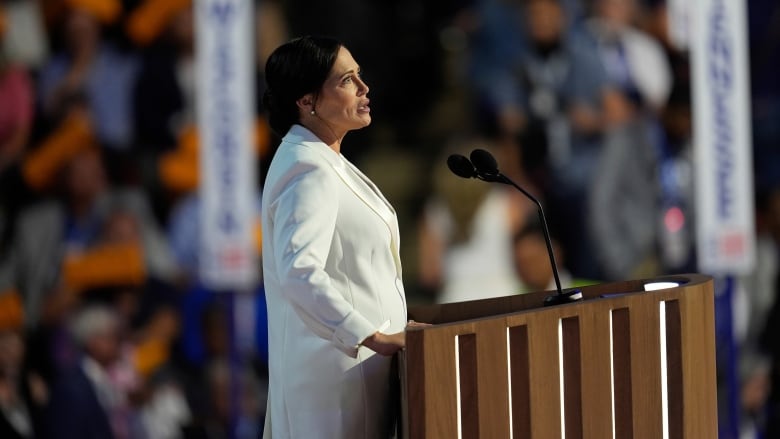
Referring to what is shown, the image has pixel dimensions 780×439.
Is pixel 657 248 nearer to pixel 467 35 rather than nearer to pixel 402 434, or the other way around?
pixel 467 35

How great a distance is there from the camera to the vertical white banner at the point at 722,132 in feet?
18.9

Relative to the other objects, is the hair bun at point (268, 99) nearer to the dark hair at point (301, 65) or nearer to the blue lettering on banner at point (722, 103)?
the dark hair at point (301, 65)

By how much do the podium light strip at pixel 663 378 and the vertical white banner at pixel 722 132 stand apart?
3.42 metres

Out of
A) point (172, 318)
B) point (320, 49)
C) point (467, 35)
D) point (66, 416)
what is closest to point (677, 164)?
point (467, 35)

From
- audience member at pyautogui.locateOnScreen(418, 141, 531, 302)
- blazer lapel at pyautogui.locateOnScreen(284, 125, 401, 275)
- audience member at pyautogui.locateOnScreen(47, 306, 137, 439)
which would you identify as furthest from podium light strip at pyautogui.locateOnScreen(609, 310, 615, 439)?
audience member at pyautogui.locateOnScreen(47, 306, 137, 439)

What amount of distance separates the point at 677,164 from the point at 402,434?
408 cm

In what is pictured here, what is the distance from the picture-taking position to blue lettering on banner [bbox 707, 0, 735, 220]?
5.79 meters

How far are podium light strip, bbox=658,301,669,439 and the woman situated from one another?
474mm

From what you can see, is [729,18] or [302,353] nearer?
[302,353]

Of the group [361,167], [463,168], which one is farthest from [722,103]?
[463,168]

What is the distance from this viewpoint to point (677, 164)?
6133 mm

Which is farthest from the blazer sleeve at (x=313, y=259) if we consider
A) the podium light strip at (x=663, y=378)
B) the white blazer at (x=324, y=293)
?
the podium light strip at (x=663, y=378)

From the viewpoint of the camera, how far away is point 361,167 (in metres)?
6.29

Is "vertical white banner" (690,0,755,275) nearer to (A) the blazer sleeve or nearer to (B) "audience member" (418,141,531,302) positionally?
(B) "audience member" (418,141,531,302)
